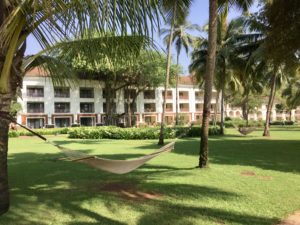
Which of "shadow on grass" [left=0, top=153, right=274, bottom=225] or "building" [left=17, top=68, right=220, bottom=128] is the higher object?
"building" [left=17, top=68, right=220, bottom=128]

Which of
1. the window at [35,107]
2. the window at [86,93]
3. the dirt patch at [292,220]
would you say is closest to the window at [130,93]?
the window at [86,93]

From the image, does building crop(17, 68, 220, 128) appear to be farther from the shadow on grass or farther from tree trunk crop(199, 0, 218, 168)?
the shadow on grass

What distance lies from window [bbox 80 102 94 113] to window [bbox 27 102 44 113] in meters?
6.05

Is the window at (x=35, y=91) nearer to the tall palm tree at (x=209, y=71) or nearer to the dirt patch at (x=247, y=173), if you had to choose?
the tall palm tree at (x=209, y=71)

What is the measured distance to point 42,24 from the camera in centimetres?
480

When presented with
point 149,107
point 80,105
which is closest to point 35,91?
point 80,105

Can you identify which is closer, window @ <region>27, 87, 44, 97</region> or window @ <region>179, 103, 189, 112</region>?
window @ <region>27, 87, 44, 97</region>

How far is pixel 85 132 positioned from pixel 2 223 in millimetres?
20145

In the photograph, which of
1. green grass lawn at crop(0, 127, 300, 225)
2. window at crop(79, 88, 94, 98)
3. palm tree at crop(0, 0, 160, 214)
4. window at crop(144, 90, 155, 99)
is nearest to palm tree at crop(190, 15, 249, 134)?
green grass lawn at crop(0, 127, 300, 225)

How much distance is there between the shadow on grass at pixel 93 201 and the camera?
5418mm

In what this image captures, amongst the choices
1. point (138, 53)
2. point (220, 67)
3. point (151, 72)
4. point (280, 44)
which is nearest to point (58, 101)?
point (151, 72)

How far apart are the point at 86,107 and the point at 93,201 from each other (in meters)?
46.5

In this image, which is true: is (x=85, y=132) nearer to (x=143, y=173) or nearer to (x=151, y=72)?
(x=143, y=173)

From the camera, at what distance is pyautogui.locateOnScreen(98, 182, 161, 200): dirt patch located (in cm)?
677
